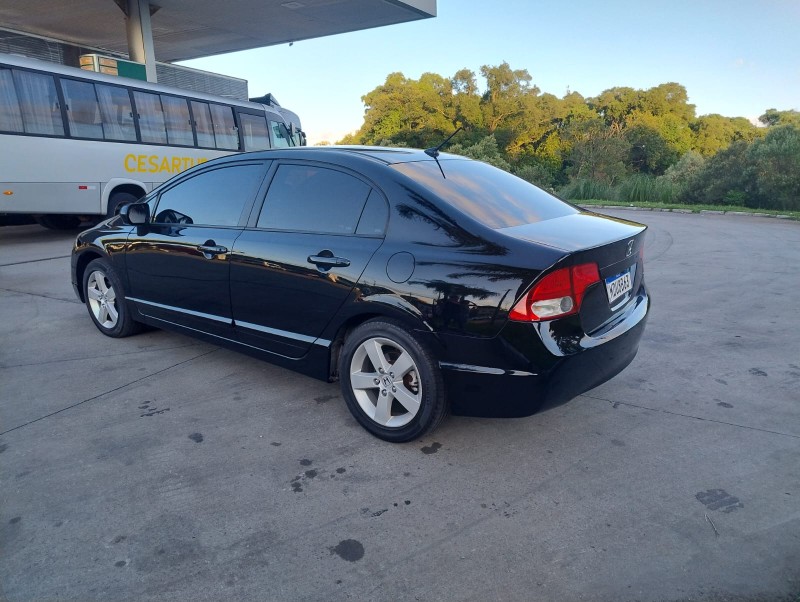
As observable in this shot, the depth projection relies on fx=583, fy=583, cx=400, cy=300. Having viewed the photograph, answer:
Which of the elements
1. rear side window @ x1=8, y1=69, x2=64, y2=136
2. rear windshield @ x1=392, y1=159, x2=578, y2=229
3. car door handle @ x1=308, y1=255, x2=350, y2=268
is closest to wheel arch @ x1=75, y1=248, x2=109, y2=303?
car door handle @ x1=308, y1=255, x2=350, y2=268

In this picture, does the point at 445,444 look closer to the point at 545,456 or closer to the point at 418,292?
the point at 545,456

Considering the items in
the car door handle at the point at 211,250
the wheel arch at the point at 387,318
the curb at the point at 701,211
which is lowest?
the curb at the point at 701,211

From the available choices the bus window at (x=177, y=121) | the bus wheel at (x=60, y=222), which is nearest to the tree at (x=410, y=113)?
the bus window at (x=177, y=121)

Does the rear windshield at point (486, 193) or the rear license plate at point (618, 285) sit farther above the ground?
the rear windshield at point (486, 193)

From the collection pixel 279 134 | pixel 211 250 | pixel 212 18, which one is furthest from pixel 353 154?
pixel 212 18

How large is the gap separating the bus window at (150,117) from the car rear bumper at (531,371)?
39.5 ft

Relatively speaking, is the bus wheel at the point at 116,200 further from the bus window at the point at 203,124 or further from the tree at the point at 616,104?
the tree at the point at 616,104

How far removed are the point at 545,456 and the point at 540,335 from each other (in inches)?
30.1

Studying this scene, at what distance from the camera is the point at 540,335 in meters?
2.80

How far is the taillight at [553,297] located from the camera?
2.78 metres

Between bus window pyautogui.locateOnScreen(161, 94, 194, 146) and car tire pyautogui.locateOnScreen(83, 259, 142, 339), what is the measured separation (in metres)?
9.10

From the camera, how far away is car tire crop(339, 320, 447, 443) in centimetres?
306

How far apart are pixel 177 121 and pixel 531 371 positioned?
1289 centimetres

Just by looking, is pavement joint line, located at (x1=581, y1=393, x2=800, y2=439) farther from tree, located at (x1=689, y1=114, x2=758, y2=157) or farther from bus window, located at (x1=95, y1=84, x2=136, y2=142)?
tree, located at (x1=689, y1=114, x2=758, y2=157)
